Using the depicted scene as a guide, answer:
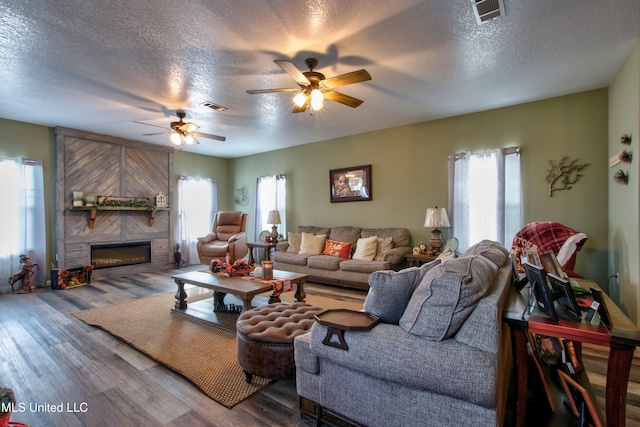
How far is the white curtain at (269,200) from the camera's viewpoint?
266 inches

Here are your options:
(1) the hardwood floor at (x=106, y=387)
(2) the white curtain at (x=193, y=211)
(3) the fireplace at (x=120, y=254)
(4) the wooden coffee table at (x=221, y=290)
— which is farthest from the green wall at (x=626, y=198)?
(3) the fireplace at (x=120, y=254)

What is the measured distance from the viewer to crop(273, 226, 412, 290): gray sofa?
14.7 feet

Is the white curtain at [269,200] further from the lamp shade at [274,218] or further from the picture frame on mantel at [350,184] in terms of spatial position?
the picture frame on mantel at [350,184]

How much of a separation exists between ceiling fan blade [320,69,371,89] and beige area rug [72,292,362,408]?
98.7 inches

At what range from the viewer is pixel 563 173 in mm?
3826

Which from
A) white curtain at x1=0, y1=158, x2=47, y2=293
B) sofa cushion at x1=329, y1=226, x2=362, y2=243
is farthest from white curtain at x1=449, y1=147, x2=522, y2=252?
white curtain at x1=0, y1=158, x2=47, y2=293

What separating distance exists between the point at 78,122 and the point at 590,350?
716cm

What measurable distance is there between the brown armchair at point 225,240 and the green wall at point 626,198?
5.25m

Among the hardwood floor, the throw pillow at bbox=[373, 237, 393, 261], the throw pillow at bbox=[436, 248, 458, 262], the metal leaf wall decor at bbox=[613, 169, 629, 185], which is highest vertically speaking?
the metal leaf wall decor at bbox=[613, 169, 629, 185]

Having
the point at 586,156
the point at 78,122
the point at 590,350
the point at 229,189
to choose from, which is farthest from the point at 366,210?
the point at 78,122

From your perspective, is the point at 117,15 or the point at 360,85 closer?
→ the point at 117,15

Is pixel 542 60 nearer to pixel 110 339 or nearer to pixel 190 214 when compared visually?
pixel 110 339

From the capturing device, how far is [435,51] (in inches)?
109

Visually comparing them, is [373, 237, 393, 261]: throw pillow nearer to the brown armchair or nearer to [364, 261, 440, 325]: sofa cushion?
the brown armchair
